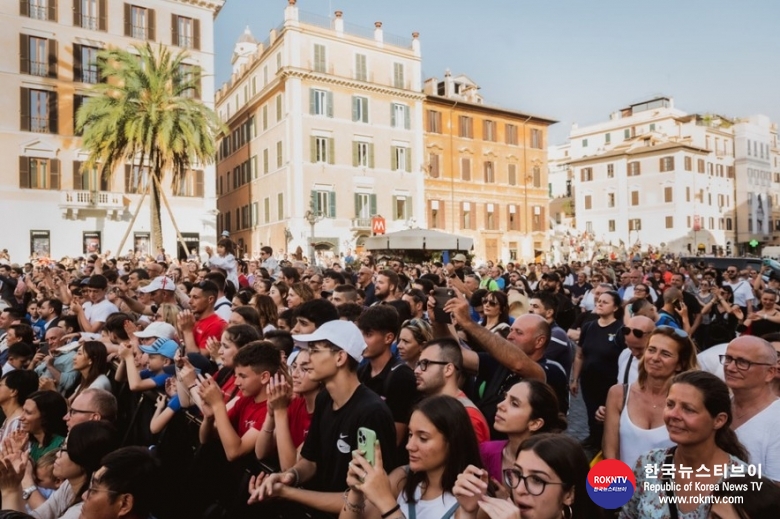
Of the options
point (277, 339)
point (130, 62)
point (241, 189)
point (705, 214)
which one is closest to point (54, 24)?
point (130, 62)

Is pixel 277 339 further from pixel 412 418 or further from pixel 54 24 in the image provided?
pixel 54 24

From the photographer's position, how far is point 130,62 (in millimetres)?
27156

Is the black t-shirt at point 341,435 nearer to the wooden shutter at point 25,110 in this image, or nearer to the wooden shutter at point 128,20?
the wooden shutter at point 25,110

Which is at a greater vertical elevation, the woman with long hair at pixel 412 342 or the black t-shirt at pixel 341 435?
the woman with long hair at pixel 412 342

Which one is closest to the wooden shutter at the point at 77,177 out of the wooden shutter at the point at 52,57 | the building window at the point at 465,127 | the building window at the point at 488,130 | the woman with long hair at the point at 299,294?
the wooden shutter at the point at 52,57

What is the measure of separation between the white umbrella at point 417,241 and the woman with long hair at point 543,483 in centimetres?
1931

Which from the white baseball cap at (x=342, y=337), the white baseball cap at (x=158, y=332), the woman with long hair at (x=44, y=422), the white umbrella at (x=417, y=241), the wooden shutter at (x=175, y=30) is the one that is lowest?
the woman with long hair at (x=44, y=422)

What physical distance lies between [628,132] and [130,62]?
175ft

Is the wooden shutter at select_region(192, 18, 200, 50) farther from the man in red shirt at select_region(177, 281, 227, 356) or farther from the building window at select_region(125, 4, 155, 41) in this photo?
the man in red shirt at select_region(177, 281, 227, 356)

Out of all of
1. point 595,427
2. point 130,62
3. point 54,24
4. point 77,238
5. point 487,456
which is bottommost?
point 595,427

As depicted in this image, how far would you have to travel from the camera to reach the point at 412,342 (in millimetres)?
4656

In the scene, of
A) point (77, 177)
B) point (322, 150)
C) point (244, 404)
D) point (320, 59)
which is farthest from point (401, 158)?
point (244, 404)

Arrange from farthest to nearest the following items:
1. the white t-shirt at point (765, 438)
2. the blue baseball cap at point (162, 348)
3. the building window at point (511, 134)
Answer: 1. the building window at point (511, 134)
2. the blue baseball cap at point (162, 348)
3. the white t-shirt at point (765, 438)

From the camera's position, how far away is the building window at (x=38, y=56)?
3047cm
